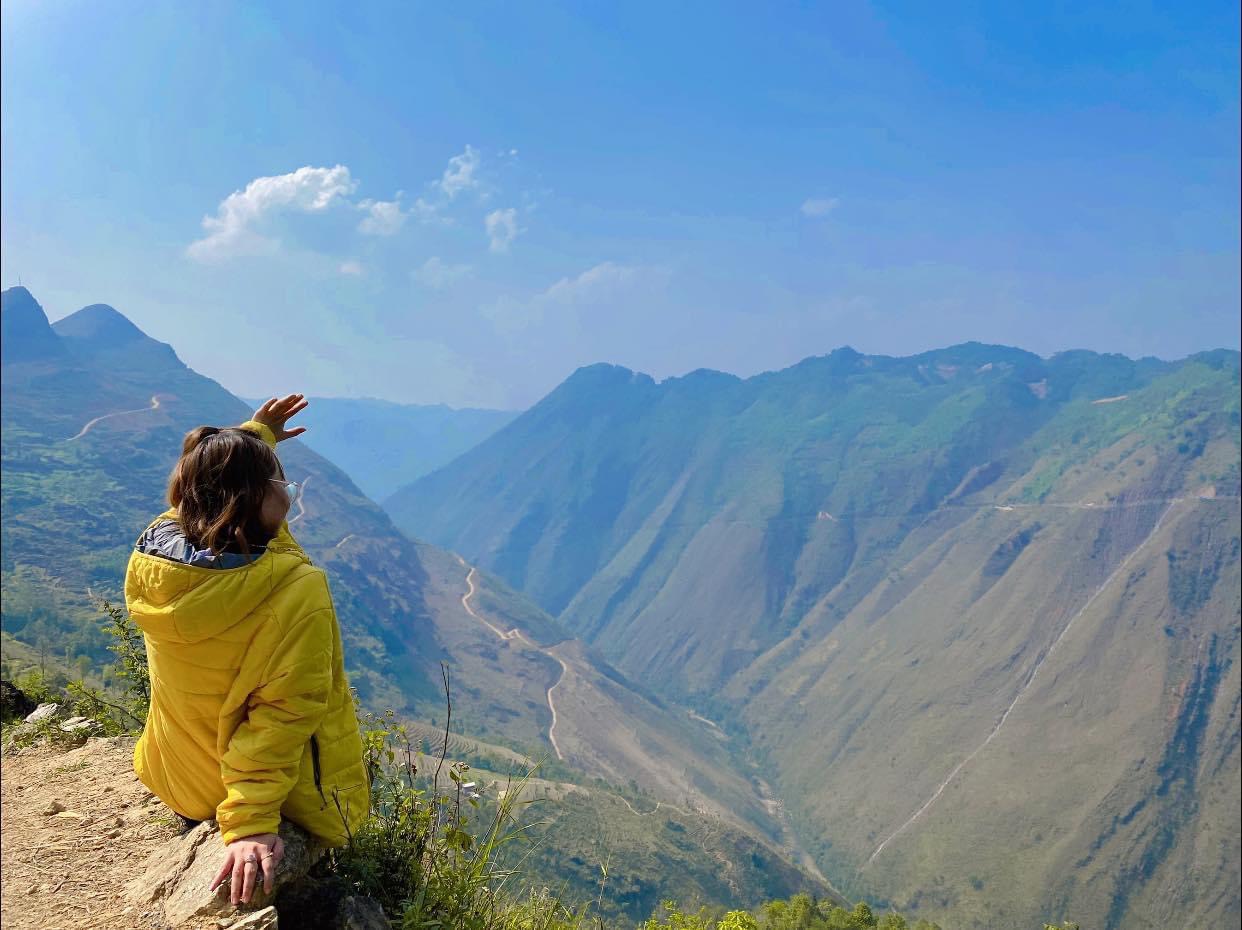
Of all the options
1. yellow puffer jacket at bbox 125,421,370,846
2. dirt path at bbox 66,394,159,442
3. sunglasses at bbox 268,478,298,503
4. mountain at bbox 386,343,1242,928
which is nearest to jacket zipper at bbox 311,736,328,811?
yellow puffer jacket at bbox 125,421,370,846

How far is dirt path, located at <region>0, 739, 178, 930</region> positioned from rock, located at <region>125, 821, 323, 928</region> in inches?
5.0

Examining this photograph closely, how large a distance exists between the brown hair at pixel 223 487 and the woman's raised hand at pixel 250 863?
1.34m

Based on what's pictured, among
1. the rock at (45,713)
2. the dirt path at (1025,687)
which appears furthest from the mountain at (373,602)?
the rock at (45,713)

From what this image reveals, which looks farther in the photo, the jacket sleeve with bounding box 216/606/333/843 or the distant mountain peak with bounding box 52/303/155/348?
the distant mountain peak with bounding box 52/303/155/348

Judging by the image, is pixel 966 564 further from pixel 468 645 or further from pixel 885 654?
pixel 468 645

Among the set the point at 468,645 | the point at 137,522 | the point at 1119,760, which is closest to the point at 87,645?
the point at 137,522

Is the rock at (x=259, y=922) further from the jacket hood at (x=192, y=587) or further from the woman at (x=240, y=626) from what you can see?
the jacket hood at (x=192, y=587)

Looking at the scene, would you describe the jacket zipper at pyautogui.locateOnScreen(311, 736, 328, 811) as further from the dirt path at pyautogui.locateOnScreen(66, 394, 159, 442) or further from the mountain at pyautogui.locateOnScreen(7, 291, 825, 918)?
the dirt path at pyautogui.locateOnScreen(66, 394, 159, 442)

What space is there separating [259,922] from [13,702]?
23.9 feet

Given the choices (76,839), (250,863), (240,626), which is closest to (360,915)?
(250,863)

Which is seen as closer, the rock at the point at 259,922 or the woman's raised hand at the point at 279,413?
the rock at the point at 259,922

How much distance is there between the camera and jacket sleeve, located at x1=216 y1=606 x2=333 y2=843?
3416 mm

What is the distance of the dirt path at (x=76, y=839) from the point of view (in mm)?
4102

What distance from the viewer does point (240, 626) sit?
3418mm
